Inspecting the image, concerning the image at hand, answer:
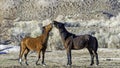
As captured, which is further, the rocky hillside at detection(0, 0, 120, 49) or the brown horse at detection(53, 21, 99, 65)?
the rocky hillside at detection(0, 0, 120, 49)

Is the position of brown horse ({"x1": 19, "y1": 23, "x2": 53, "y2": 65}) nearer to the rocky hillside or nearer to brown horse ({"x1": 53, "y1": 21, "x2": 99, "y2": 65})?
brown horse ({"x1": 53, "y1": 21, "x2": 99, "y2": 65})

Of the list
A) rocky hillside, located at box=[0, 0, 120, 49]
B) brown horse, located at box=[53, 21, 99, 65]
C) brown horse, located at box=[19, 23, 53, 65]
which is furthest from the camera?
rocky hillside, located at box=[0, 0, 120, 49]

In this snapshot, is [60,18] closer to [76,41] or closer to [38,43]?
[76,41]

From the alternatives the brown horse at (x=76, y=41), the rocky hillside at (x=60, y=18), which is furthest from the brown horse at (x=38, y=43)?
the rocky hillside at (x=60, y=18)

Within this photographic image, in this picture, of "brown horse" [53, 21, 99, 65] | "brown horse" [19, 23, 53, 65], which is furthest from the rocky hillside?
"brown horse" [53, 21, 99, 65]

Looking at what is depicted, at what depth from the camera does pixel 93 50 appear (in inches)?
1159

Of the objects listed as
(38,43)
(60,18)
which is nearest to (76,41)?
(38,43)

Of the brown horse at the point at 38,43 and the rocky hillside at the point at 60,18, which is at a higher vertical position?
the brown horse at the point at 38,43

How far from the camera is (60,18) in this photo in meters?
65.9

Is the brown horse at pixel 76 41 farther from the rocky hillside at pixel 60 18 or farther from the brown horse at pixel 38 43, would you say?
the rocky hillside at pixel 60 18

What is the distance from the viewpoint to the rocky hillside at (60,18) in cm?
5362

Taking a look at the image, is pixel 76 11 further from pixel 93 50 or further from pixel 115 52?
pixel 93 50

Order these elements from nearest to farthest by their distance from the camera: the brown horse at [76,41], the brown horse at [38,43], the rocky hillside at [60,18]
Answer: the brown horse at [38,43] → the brown horse at [76,41] → the rocky hillside at [60,18]

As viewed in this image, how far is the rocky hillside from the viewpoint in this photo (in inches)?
2111
